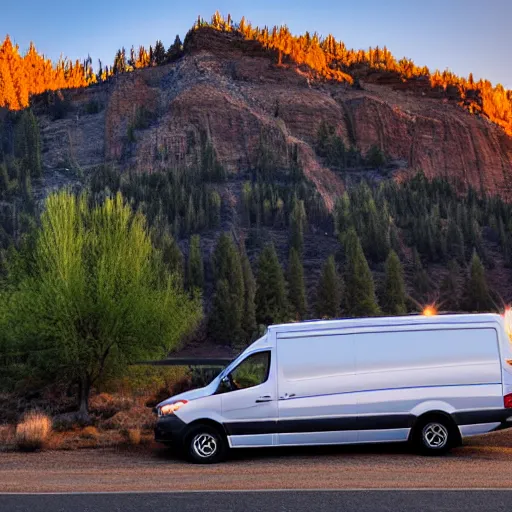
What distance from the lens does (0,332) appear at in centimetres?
2319

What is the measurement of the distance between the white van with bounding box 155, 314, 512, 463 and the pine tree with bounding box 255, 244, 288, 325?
55660mm

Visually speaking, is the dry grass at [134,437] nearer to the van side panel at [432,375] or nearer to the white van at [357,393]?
the white van at [357,393]

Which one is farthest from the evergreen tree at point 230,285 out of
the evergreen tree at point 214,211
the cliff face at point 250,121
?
the cliff face at point 250,121

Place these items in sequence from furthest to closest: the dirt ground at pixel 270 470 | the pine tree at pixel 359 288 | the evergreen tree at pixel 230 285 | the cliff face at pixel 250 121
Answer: the cliff face at pixel 250 121
the pine tree at pixel 359 288
the evergreen tree at pixel 230 285
the dirt ground at pixel 270 470

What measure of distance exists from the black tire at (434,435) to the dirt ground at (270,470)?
0.20m

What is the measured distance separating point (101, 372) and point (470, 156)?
14477cm

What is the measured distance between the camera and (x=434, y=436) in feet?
37.3

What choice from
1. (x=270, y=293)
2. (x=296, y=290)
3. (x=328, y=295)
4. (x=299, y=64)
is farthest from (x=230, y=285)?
(x=299, y=64)

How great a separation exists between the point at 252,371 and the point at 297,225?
3135 inches

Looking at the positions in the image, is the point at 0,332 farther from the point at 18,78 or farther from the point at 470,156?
the point at 18,78

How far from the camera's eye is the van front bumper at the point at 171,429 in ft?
37.1

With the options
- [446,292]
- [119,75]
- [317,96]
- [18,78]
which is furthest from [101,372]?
[18,78]

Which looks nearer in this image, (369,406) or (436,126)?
(369,406)

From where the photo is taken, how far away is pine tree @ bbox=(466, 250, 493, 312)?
7450 centimetres
